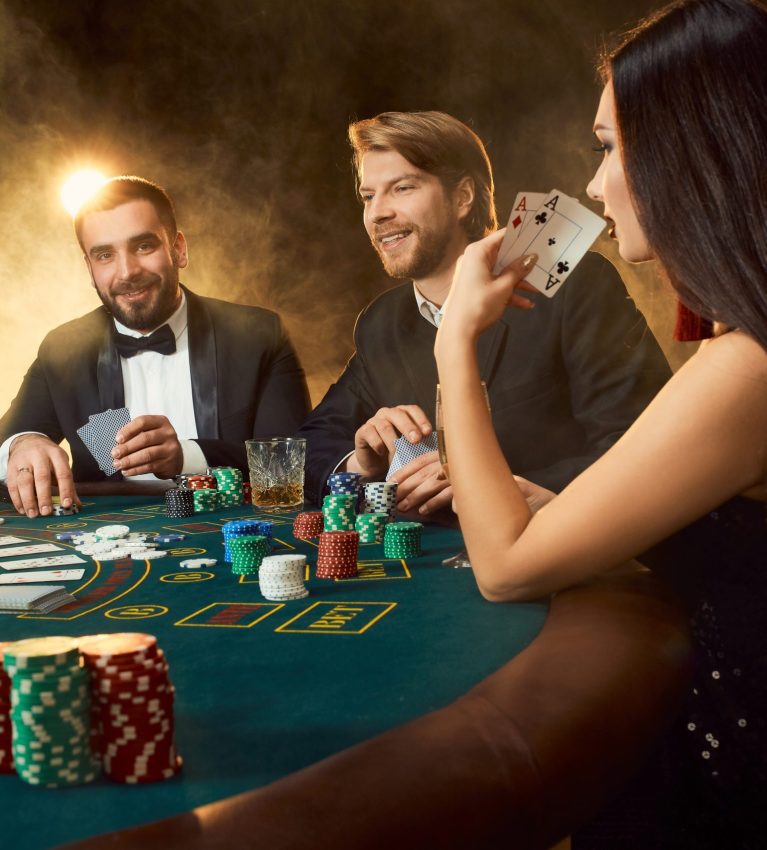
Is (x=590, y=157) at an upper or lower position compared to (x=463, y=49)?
lower

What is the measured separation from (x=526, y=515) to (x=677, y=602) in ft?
0.95

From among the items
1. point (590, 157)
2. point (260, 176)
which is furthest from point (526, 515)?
point (260, 176)

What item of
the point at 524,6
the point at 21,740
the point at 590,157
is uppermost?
the point at 524,6

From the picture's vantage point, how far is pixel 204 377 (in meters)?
4.23

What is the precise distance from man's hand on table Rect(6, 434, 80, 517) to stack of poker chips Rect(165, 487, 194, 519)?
1.34 ft

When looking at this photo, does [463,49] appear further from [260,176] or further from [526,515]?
[526,515]

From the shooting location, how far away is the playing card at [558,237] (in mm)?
1809

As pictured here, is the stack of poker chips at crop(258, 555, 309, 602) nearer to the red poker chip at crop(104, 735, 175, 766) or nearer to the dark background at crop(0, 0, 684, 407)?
the red poker chip at crop(104, 735, 175, 766)

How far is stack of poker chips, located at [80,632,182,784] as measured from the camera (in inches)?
35.6

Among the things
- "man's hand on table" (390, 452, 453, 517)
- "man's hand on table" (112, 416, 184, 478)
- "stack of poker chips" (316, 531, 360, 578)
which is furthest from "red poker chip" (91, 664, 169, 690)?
"man's hand on table" (112, 416, 184, 478)

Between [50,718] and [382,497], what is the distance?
1.45 meters

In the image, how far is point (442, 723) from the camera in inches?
39.0

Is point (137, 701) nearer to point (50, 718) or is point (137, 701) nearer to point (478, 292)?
point (50, 718)

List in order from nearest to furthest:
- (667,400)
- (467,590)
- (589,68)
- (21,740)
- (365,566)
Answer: (21,740), (667,400), (467,590), (365,566), (589,68)
